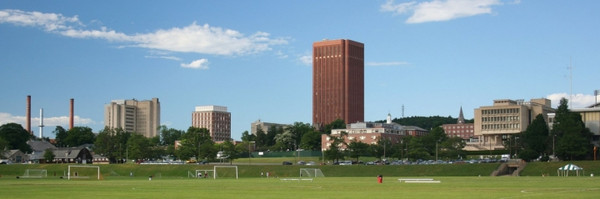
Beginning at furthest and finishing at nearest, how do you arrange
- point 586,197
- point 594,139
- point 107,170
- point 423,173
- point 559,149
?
point 594,139
point 107,170
point 559,149
point 423,173
point 586,197

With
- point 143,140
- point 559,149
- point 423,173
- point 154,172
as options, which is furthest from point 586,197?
point 143,140

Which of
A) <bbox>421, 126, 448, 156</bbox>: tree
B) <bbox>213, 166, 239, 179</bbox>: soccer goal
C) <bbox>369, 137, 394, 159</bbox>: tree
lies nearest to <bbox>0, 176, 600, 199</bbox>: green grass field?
<bbox>213, 166, 239, 179</bbox>: soccer goal

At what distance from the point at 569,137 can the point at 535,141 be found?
11398mm

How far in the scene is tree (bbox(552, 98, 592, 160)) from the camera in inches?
5443

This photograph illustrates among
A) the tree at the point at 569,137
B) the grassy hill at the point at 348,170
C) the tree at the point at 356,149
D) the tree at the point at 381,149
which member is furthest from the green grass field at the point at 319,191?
the tree at the point at 381,149

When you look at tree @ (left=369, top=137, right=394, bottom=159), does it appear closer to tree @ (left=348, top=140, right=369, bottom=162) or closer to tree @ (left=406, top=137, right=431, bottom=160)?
tree @ (left=348, top=140, right=369, bottom=162)

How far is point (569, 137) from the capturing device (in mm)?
138625

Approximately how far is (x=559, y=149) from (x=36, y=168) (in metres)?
98.7

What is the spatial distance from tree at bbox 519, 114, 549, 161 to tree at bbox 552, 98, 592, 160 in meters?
4.33

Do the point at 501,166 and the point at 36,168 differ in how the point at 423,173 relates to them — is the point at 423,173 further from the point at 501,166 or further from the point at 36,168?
the point at 36,168

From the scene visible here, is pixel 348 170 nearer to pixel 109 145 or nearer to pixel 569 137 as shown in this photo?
pixel 569 137

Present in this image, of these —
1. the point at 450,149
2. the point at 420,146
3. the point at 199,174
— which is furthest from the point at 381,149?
the point at 199,174

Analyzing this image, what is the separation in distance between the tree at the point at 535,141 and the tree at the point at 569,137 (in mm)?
4329

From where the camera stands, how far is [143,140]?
187 m
